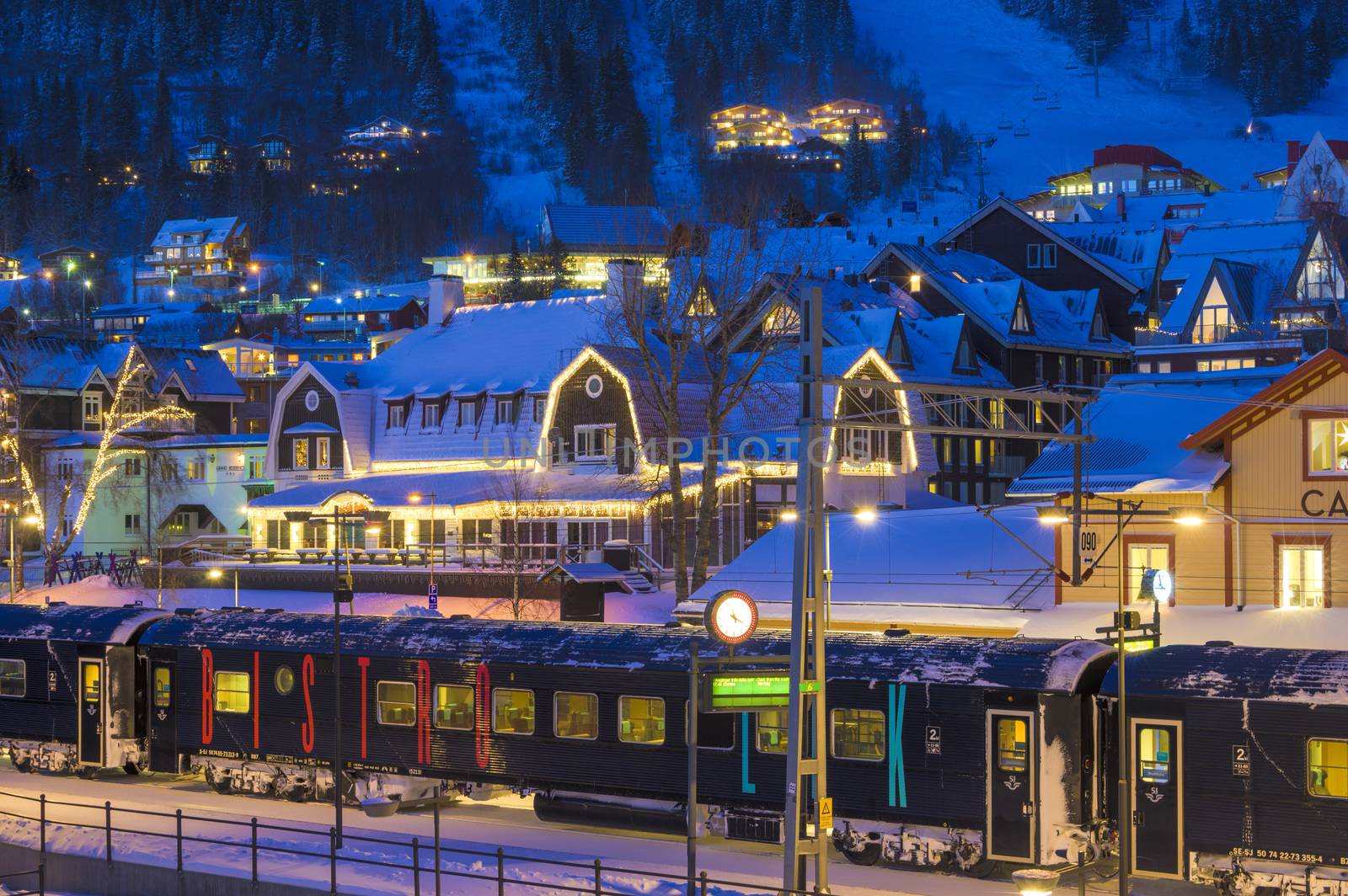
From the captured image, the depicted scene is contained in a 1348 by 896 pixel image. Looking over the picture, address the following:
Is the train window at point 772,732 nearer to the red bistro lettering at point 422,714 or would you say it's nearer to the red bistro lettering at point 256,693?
the red bistro lettering at point 422,714

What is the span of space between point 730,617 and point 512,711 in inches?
399

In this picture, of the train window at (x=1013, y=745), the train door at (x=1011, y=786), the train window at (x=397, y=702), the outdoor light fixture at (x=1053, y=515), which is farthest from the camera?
the outdoor light fixture at (x=1053, y=515)

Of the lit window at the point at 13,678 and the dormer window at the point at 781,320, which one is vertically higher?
the dormer window at the point at 781,320

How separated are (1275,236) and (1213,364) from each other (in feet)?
56.5

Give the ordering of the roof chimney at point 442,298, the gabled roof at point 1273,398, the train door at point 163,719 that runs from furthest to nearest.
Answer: the roof chimney at point 442,298
the gabled roof at point 1273,398
the train door at point 163,719

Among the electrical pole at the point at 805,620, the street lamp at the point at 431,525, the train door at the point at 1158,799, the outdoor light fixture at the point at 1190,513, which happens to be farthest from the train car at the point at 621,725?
the street lamp at the point at 431,525

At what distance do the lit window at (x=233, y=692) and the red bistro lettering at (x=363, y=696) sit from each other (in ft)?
10.1

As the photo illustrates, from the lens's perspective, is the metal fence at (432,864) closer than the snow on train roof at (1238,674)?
Yes

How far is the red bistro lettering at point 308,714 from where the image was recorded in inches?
1432

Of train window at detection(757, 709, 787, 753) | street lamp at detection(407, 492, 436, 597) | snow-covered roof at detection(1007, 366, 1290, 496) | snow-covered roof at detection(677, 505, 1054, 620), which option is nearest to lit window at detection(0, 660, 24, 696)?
snow-covered roof at detection(677, 505, 1054, 620)

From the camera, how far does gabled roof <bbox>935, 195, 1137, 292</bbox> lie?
9506cm

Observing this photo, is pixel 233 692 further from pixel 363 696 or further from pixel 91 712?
pixel 91 712

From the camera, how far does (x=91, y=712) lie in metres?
39.7

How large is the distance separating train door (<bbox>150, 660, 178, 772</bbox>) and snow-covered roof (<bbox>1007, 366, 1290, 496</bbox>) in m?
19.9
